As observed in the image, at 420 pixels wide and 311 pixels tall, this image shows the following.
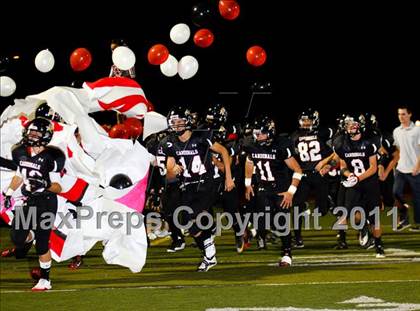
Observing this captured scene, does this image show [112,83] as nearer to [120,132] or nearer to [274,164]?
[120,132]

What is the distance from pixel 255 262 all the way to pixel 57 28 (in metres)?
10.6

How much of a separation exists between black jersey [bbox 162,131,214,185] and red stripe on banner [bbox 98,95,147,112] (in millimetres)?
642

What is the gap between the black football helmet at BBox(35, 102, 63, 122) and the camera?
462 inches

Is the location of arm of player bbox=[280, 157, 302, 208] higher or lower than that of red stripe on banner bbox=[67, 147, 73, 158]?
lower

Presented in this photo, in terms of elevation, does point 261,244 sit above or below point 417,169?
below

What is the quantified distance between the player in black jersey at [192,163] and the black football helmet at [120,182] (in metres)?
0.62

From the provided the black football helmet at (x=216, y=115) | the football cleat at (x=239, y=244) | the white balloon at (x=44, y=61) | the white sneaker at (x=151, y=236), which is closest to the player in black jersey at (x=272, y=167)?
the football cleat at (x=239, y=244)

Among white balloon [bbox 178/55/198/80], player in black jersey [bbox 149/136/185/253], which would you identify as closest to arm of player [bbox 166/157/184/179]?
player in black jersey [bbox 149/136/185/253]

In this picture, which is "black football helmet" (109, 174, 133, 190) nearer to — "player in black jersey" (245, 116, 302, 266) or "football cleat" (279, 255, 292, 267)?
"player in black jersey" (245, 116, 302, 266)

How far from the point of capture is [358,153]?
38.6 feet

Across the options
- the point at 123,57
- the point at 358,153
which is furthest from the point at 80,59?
the point at 358,153

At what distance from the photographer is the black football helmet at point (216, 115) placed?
14000mm

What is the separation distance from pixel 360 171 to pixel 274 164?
114 cm

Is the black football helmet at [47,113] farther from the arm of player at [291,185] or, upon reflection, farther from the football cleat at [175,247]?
the arm of player at [291,185]
